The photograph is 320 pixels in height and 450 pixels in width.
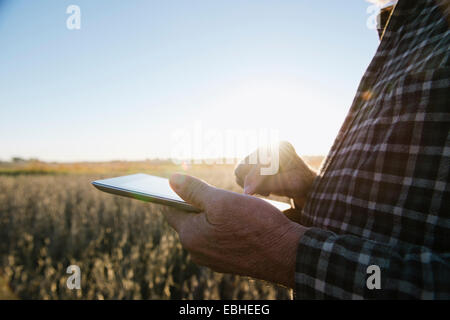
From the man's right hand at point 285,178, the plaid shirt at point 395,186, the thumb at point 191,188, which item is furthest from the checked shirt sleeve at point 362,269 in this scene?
the man's right hand at point 285,178

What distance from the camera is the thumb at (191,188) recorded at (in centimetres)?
76

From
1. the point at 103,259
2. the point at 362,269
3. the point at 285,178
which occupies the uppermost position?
the point at 285,178

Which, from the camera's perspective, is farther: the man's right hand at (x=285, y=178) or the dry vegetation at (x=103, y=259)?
the dry vegetation at (x=103, y=259)

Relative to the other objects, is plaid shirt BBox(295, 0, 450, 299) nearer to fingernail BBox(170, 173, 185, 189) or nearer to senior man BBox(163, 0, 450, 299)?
senior man BBox(163, 0, 450, 299)

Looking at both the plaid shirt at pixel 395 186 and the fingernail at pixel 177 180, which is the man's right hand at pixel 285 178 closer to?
the plaid shirt at pixel 395 186

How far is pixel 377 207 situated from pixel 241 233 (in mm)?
384

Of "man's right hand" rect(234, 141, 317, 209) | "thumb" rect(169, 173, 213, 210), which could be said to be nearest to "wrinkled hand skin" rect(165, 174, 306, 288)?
A: "thumb" rect(169, 173, 213, 210)

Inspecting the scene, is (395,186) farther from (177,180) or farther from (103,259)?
(103,259)

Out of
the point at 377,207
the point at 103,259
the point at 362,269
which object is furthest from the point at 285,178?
the point at 103,259

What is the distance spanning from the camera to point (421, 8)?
900mm

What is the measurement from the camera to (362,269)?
1.74ft

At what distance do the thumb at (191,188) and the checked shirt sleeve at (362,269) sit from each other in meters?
0.31
